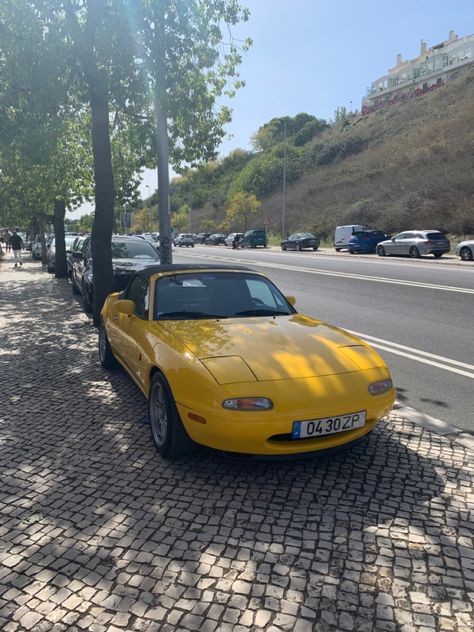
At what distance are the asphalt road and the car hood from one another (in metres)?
1.45

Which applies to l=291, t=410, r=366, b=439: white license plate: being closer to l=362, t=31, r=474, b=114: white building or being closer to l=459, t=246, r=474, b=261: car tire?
l=459, t=246, r=474, b=261: car tire

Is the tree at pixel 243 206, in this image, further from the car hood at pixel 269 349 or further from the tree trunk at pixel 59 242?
the car hood at pixel 269 349

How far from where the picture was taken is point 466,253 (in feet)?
75.0

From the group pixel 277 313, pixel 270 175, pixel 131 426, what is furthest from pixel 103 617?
pixel 270 175

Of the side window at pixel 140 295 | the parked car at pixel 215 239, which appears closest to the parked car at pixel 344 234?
the parked car at pixel 215 239

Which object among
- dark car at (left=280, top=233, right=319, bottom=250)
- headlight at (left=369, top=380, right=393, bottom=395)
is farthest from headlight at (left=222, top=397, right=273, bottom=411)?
dark car at (left=280, top=233, right=319, bottom=250)

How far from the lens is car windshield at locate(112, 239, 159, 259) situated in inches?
455

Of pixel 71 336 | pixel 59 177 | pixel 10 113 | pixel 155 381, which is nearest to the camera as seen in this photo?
pixel 155 381

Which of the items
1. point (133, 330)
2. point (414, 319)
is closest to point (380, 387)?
point (133, 330)

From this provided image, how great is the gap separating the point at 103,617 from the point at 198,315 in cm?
273

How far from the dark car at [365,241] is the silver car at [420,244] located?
4103mm

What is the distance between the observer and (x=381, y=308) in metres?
10.8

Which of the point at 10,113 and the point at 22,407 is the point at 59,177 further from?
the point at 22,407

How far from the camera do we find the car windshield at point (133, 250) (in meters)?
11.6
